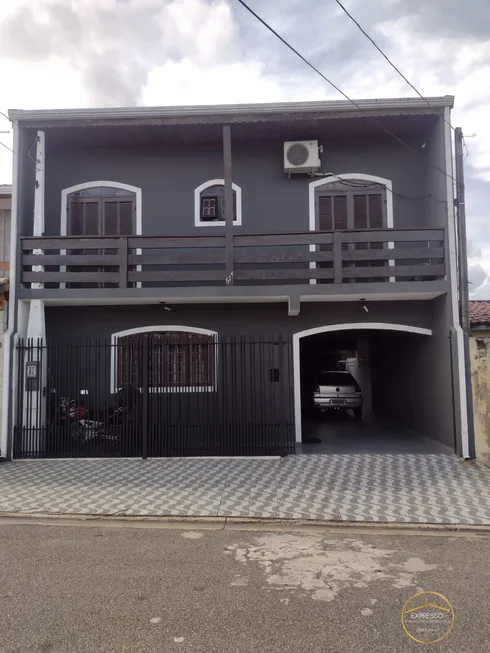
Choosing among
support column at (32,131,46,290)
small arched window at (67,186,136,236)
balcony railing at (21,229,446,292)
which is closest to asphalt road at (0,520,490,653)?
balcony railing at (21,229,446,292)

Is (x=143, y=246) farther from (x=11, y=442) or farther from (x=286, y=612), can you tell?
(x=286, y=612)

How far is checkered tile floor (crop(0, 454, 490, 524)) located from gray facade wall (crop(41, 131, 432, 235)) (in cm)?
482

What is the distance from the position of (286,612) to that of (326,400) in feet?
35.5

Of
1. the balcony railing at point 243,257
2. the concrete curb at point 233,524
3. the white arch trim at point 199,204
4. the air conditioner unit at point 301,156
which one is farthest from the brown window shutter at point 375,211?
the concrete curb at point 233,524

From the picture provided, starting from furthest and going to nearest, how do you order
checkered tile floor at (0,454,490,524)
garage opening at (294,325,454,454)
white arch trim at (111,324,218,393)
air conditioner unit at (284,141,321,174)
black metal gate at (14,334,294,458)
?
air conditioner unit at (284,141,321,174)
white arch trim at (111,324,218,393)
garage opening at (294,325,454,454)
black metal gate at (14,334,294,458)
checkered tile floor at (0,454,490,524)

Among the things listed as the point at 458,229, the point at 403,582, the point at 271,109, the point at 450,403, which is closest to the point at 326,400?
the point at 450,403

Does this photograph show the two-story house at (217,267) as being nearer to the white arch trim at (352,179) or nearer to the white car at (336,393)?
the white arch trim at (352,179)

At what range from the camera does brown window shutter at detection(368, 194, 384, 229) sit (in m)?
10.3

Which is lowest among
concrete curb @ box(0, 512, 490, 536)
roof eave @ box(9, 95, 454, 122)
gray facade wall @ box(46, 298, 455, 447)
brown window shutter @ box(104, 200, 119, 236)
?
concrete curb @ box(0, 512, 490, 536)

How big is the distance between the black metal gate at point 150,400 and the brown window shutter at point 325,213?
265 centimetres

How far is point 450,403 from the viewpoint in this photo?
895 cm

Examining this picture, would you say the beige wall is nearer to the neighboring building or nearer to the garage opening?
the neighboring building

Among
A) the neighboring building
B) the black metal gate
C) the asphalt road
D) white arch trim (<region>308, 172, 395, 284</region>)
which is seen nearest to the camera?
the asphalt road

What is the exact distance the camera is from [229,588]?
390cm
